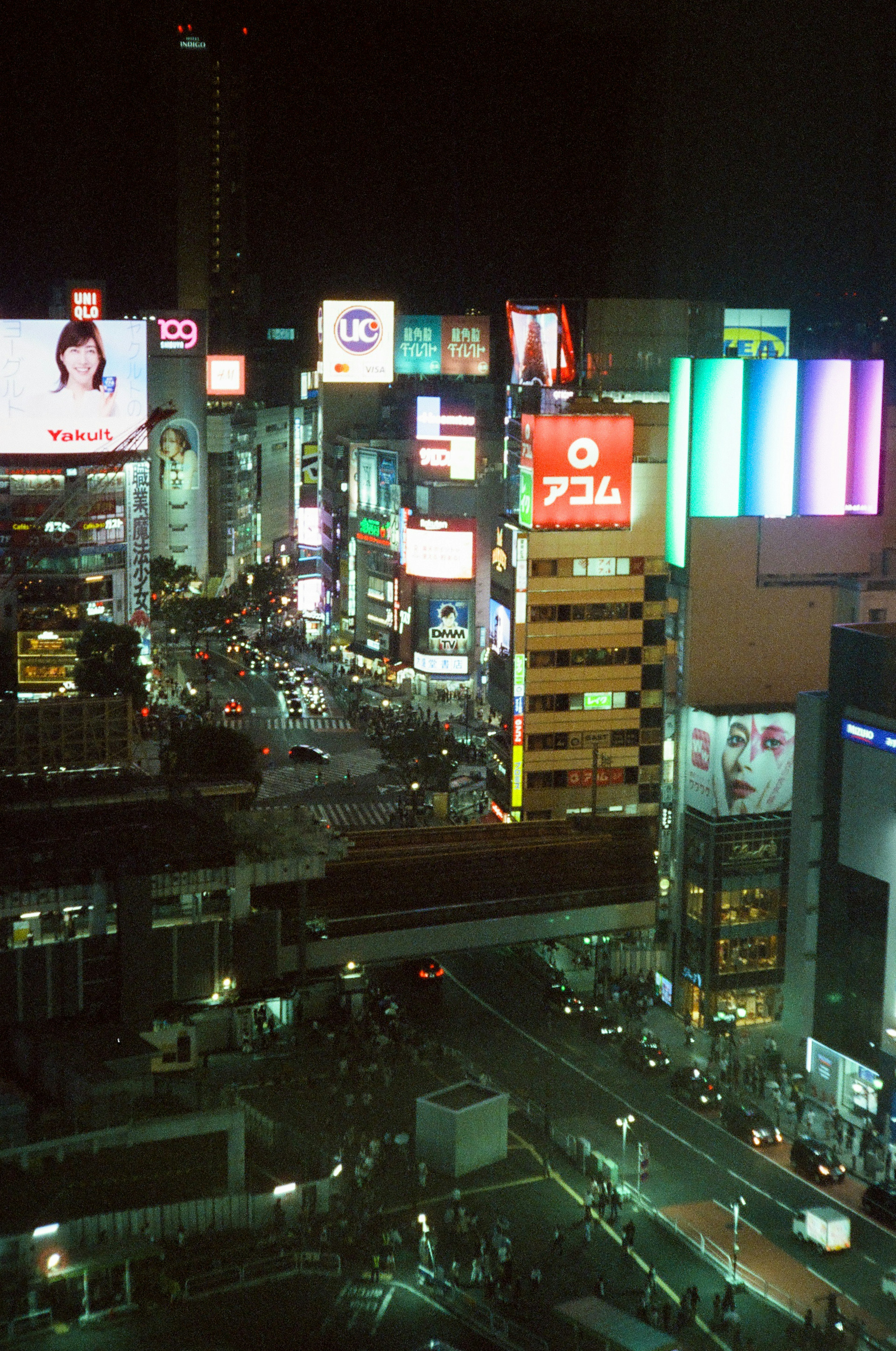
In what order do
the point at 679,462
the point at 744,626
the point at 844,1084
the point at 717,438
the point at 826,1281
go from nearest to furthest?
the point at 826,1281, the point at 844,1084, the point at 744,626, the point at 717,438, the point at 679,462

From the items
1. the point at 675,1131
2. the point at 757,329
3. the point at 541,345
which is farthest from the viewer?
the point at 757,329

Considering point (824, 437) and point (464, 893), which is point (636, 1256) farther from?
point (824, 437)

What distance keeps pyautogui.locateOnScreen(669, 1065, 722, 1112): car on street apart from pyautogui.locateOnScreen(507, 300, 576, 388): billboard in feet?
94.4

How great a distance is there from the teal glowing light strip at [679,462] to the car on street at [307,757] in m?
17.1

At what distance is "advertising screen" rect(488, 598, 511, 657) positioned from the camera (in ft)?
128

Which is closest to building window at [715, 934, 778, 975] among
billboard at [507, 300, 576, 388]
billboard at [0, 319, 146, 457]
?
billboard at [507, 300, 576, 388]

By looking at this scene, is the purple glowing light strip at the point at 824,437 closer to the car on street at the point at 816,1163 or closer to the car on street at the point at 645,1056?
the car on street at the point at 645,1056

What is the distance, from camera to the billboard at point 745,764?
31.2m

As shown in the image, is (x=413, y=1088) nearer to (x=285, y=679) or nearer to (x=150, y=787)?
(x=150, y=787)

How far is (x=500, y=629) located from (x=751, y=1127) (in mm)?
17768

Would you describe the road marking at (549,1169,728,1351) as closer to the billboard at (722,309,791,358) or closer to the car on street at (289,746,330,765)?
the car on street at (289,746,330,765)

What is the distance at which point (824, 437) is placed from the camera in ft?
113

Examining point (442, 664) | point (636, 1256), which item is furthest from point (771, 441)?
point (442, 664)

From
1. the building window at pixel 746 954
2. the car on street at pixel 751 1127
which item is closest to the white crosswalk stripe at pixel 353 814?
the building window at pixel 746 954
